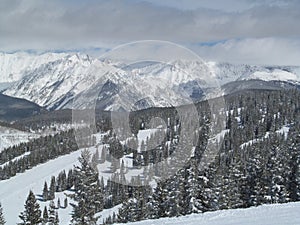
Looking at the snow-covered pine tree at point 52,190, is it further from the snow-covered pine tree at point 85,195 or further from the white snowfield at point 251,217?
the white snowfield at point 251,217

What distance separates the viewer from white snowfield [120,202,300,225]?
1002 inches

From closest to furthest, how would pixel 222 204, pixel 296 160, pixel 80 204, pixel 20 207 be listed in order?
pixel 80 204, pixel 222 204, pixel 296 160, pixel 20 207

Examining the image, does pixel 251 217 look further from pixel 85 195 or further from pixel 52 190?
pixel 52 190

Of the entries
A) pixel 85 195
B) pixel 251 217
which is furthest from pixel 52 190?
pixel 251 217

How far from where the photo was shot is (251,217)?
27797mm

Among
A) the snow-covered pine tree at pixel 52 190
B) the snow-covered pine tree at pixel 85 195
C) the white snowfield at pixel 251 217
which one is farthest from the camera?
the snow-covered pine tree at pixel 52 190

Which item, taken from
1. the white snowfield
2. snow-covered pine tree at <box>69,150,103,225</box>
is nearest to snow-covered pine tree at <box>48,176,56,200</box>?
snow-covered pine tree at <box>69,150,103,225</box>

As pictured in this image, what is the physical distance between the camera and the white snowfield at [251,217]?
1002 inches

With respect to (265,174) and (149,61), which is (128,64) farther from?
(265,174)

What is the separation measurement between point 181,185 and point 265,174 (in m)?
15.2

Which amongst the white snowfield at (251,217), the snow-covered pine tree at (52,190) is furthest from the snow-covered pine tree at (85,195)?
the snow-covered pine tree at (52,190)

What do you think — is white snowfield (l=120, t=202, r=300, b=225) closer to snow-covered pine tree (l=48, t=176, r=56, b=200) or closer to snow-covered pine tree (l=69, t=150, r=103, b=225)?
snow-covered pine tree (l=69, t=150, r=103, b=225)

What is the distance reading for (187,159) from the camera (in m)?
57.8

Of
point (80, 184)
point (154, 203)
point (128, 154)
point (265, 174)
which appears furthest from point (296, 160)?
point (128, 154)
